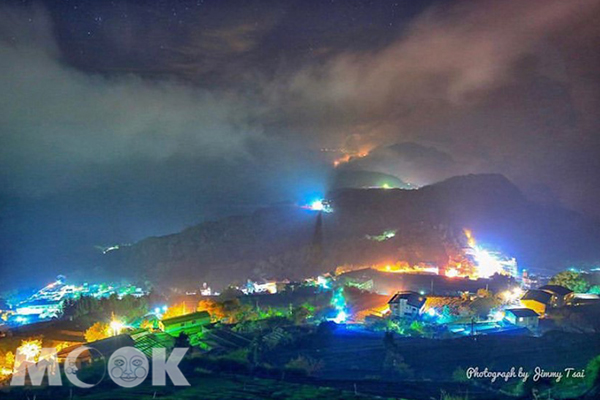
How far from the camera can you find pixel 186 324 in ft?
49.7

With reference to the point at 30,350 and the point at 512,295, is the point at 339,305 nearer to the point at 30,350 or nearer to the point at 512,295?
the point at 512,295

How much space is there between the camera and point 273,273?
95.3ft

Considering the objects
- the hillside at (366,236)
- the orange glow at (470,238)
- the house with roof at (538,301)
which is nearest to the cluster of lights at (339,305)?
the hillside at (366,236)

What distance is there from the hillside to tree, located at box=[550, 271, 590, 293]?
23.4 ft

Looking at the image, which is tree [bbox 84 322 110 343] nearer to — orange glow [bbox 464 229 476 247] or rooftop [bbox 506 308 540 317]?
rooftop [bbox 506 308 540 317]

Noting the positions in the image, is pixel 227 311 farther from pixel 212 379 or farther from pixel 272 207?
pixel 272 207

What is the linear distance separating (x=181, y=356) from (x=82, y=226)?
198 ft

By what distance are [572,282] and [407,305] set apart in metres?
10.6

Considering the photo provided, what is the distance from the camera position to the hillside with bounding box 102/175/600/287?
29891 mm

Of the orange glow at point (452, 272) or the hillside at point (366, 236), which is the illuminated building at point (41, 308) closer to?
the hillside at point (366, 236)

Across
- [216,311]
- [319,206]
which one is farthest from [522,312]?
[319,206]

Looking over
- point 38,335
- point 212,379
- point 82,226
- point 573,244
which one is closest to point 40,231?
point 82,226

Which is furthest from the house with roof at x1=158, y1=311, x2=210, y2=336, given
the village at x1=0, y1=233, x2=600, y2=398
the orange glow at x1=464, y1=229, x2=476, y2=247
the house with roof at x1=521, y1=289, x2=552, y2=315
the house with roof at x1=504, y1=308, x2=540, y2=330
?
the orange glow at x1=464, y1=229, x2=476, y2=247

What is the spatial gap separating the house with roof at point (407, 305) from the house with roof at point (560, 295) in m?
6.44
